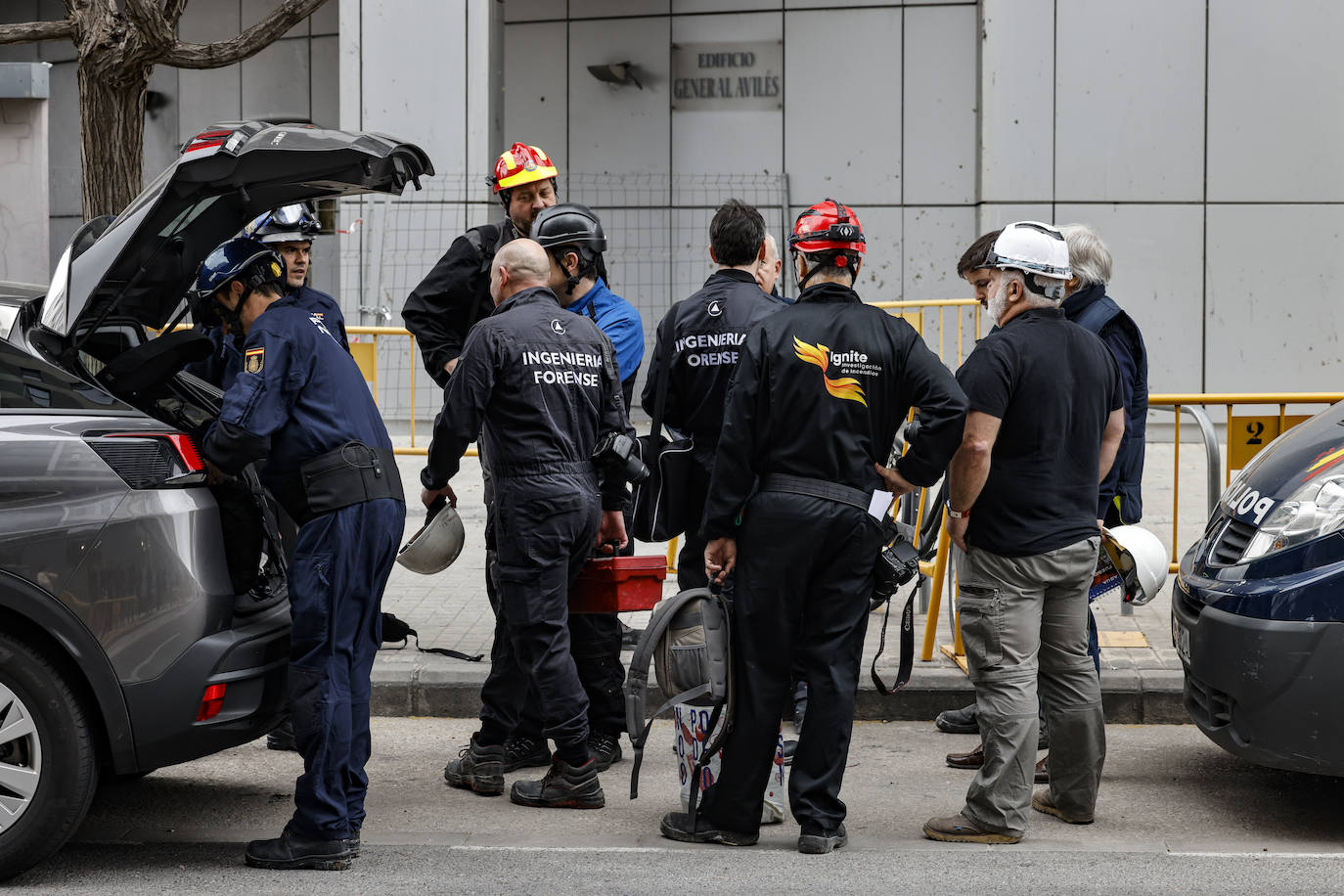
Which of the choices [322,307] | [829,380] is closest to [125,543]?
[322,307]

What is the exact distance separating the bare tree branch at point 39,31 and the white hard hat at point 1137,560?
21.3 feet

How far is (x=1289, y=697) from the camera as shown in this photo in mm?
4727

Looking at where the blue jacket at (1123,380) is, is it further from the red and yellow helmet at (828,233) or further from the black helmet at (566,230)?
the black helmet at (566,230)

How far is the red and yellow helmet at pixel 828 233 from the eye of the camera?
4.82m

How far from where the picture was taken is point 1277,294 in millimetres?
14273

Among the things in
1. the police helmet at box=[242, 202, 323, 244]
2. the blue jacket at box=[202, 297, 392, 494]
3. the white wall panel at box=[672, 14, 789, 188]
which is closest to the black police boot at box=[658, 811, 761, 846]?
the blue jacket at box=[202, 297, 392, 494]

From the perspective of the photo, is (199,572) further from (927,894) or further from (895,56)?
(895,56)

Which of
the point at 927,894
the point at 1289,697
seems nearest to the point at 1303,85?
the point at 1289,697

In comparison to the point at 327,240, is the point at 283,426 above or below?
below

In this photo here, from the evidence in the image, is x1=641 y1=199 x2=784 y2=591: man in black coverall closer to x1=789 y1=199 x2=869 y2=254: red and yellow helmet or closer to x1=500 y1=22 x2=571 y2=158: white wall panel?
x1=789 y1=199 x2=869 y2=254: red and yellow helmet

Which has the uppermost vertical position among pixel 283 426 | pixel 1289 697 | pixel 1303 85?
pixel 1303 85

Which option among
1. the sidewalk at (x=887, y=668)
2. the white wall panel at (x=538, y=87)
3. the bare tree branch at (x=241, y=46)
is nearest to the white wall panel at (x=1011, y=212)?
the white wall panel at (x=538, y=87)

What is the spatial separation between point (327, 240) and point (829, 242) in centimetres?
1251

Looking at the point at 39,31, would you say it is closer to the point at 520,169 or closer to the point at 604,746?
the point at 520,169
